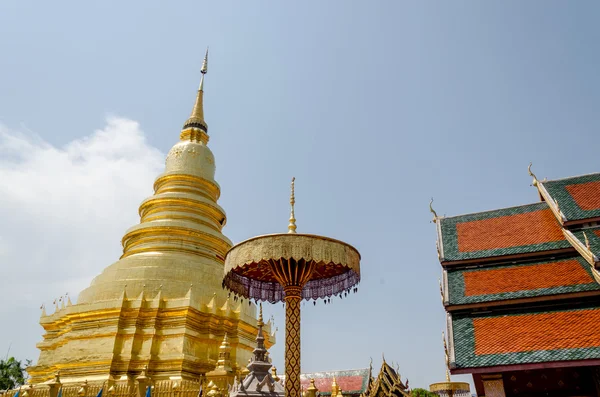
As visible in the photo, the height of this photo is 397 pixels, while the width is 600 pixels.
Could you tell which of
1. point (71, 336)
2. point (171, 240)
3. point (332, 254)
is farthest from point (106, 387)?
point (332, 254)

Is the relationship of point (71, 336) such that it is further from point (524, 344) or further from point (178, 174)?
point (524, 344)

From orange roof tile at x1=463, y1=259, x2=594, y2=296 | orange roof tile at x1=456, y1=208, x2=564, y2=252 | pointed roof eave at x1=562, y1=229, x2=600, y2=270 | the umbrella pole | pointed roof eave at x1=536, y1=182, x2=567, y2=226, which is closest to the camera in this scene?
the umbrella pole

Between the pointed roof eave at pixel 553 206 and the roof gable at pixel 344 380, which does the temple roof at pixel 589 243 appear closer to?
the pointed roof eave at pixel 553 206

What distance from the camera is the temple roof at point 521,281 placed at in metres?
10.5

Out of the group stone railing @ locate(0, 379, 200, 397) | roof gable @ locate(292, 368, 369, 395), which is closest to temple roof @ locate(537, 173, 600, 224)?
stone railing @ locate(0, 379, 200, 397)

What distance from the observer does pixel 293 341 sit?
7.35m

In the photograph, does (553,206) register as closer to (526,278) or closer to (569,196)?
(569,196)

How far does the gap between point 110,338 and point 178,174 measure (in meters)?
7.96

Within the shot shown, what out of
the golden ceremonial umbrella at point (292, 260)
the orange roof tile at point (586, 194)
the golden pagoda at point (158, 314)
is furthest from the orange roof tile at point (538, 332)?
the golden pagoda at point (158, 314)

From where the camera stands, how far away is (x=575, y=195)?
522 inches

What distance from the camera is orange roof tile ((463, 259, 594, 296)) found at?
35.4ft

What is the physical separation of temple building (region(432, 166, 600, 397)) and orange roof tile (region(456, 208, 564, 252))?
0.09ft

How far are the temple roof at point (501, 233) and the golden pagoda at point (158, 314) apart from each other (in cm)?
715

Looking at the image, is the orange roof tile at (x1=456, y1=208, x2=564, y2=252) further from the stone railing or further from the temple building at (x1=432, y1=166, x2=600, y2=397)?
the stone railing
